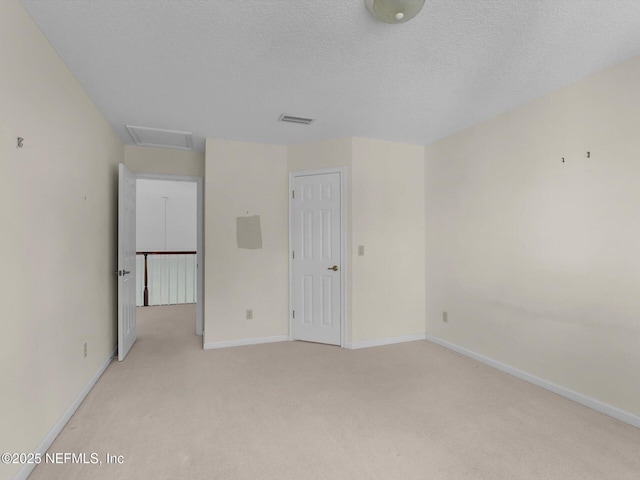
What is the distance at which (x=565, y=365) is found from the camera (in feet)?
8.61

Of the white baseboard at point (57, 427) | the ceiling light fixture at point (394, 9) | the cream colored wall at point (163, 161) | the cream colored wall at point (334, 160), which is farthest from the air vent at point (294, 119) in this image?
the white baseboard at point (57, 427)

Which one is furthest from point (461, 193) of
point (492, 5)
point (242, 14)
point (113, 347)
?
point (113, 347)

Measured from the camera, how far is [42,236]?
1.92 m

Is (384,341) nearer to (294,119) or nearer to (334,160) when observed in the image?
(334,160)

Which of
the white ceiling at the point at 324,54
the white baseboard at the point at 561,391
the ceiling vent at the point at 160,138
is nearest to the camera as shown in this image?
the white ceiling at the point at 324,54

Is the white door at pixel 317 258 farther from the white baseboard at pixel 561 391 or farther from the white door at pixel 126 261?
the white door at pixel 126 261

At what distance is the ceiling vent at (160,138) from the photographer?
3549mm

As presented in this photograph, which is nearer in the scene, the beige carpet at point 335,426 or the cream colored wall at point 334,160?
the beige carpet at point 335,426

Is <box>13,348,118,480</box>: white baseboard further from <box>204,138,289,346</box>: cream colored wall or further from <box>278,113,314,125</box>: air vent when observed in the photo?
<box>278,113,314,125</box>: air vent

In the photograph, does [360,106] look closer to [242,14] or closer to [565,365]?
[242,14]

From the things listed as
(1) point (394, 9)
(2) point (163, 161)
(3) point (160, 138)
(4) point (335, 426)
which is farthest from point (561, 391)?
(2) point (163, 161)

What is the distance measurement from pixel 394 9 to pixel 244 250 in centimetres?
297

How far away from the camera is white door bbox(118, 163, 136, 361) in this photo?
3.36 meters

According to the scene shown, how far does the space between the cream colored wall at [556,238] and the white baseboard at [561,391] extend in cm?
4
